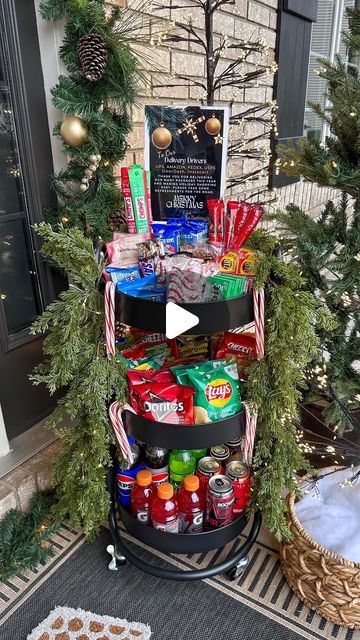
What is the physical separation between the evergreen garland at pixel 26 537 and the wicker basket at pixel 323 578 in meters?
0.80

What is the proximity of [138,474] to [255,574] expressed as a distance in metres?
0.52

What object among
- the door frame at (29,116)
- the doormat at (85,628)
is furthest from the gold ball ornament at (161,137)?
the doormat at (85,628)

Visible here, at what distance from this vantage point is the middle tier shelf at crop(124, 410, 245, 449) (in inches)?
48.0

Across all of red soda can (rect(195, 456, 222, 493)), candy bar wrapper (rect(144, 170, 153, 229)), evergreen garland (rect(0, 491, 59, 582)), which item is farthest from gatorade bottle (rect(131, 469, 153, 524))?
candy bar wrapper (rect(144, 170, 153, 229))

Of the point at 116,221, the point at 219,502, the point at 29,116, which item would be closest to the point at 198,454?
the point at 219,502

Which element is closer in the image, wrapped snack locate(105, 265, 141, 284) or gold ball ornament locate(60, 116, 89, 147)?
wrapped snack locate(105, 265, 141, 284)

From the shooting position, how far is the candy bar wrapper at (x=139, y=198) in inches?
47.6

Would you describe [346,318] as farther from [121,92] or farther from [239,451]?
[121,92]

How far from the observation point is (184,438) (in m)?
1.23

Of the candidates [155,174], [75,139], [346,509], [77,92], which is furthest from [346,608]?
[77,92]

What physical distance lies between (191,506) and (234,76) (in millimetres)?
1487

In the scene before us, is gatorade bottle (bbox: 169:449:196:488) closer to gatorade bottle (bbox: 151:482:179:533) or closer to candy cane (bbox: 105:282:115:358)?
gatorade bottle (bbox: 151:482:179:533)

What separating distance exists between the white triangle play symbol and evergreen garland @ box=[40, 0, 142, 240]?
54 cm

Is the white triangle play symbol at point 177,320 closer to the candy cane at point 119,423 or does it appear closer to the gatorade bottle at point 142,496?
the candy cane at point 119,423
